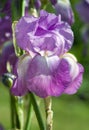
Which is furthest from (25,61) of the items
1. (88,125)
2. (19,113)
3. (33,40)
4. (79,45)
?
(79,45)

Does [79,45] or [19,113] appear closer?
[19,113]

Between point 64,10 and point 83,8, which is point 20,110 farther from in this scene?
point 83,8

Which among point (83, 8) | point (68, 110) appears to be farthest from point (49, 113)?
point (68, 110)

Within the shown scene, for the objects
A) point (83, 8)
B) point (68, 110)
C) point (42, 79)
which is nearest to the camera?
point (42, 79)

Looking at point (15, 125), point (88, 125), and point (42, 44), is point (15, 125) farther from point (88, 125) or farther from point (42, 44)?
point (88, 125)

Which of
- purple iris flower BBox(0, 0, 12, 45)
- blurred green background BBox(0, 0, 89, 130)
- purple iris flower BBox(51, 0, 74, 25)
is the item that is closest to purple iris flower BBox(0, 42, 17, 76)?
purple iris flower BBox(0, 0, 12, 45)

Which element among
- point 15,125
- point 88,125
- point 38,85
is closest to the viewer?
point 38,85

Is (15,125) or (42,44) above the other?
(42,44)
